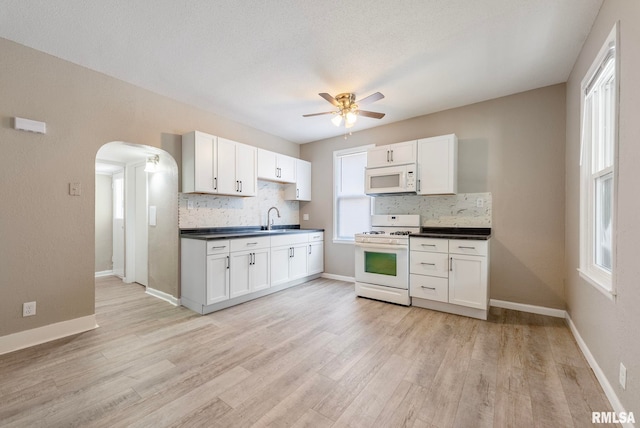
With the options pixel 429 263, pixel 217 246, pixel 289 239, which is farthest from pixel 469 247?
pixel 217 246

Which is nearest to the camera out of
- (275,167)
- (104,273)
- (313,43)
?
(313,43)

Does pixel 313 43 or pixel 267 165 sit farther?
pixel 267 165

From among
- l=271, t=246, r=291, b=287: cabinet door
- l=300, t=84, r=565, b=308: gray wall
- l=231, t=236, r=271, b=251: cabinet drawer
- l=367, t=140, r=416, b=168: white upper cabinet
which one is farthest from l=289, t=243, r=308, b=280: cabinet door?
l=300, t=84, r=565, b=308: gray wall

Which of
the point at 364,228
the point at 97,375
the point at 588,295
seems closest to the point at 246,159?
the point at 364,228

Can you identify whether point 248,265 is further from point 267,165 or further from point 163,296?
point 267,165

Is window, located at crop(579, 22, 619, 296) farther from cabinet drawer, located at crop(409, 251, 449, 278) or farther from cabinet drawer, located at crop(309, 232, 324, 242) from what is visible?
cabinet drawer, located at crop(309, 232, 324, 242)

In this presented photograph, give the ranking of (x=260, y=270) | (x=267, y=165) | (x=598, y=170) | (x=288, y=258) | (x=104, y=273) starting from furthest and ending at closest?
(x=104, y=273) → (x=267, y=165) → (x=288, y=258) → (x=260, y=270) → (x=598, y=170)

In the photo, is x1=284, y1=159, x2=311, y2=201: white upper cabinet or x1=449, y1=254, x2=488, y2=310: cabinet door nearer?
x1=449, y1=254, x2=488, y2=310: cabinet door

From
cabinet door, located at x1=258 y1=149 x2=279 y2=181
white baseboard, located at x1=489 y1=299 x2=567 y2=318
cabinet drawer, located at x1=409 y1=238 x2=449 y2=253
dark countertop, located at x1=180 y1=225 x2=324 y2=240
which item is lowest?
white baseboard, located at x1=489 y1=299 x2=567 y2=318

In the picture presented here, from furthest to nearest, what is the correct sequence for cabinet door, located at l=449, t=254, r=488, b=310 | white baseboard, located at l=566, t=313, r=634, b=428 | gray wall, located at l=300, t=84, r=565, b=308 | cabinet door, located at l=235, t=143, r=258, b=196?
cabinet door, located at l=235, t=143, r=258, b=196, gray wall, located at l=300, t=84, r=565, b=308, cabinet door, located at l=449, t=254, r=488, b=310, white baseboard, located at l=566, t=313, r=634, b=428

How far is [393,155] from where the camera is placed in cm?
387

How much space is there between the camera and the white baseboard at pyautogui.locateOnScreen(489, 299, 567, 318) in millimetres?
3033

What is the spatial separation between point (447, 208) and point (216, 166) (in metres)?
3.26

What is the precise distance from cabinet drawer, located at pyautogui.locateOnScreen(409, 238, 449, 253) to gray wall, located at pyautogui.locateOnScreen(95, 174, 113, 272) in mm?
5888
